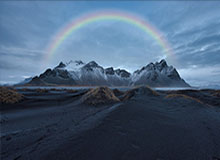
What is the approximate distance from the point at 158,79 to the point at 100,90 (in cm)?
19937

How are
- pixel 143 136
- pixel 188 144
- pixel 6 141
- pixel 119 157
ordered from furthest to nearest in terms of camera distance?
pixel 6 141, pixel 143 136, pixel 188 144, pixel 119 157

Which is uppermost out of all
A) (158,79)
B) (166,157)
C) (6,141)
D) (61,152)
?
(158,79)

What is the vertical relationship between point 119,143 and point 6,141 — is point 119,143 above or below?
above

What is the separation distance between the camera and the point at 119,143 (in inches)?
55.1

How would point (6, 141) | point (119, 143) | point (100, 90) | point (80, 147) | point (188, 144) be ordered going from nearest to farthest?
point (80, 147)
point (119, 143)
point (188, 144)
point (6, 141)
point (100, 90)

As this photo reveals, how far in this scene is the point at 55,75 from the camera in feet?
579

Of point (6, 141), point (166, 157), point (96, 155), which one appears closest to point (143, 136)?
point (166, 157)

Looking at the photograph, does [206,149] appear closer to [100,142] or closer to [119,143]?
[119,143]

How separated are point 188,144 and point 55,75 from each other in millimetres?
203339

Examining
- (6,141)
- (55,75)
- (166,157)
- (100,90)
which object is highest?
(55,75)

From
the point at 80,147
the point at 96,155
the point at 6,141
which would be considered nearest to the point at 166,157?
the point at 96,155

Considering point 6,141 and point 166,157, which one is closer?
point 166,157

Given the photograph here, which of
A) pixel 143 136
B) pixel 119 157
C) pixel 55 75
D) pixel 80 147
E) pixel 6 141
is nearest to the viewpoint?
pixel 119 157

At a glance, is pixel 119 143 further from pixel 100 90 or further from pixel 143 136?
pixel 100 90
